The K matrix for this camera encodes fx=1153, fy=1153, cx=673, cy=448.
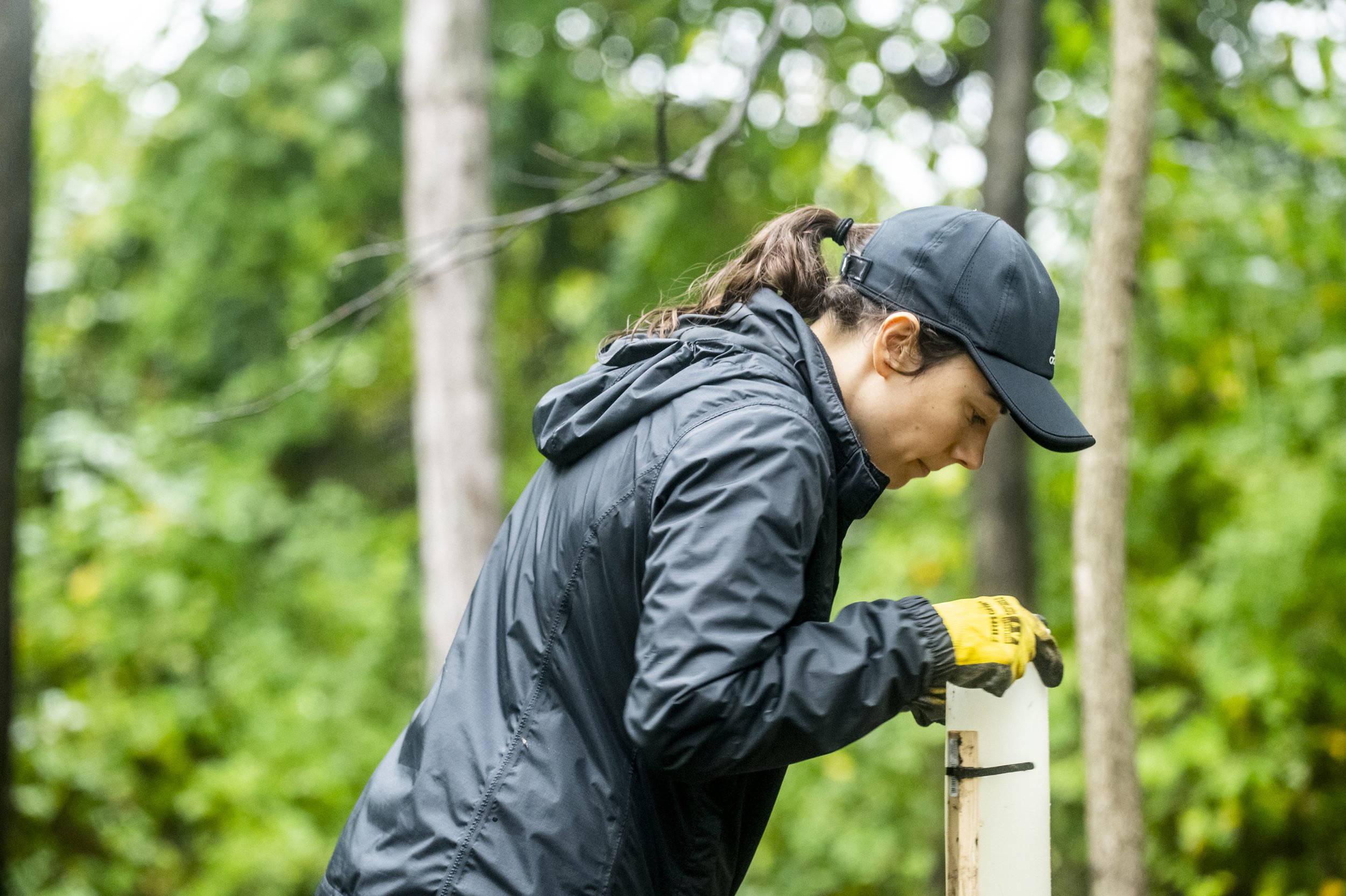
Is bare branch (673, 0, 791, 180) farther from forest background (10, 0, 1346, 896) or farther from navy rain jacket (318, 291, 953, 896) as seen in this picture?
navy rain jacket (318, 291, 953, 896)

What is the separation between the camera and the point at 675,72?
580 cm

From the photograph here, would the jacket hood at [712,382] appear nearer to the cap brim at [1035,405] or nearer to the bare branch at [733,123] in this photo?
the cap brim at [1035,405]

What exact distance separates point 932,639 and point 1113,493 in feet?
4.50

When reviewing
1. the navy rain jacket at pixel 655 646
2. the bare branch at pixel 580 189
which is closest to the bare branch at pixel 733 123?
the bare branch at pixel 580 189

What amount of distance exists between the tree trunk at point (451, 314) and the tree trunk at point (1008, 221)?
7.21 feet

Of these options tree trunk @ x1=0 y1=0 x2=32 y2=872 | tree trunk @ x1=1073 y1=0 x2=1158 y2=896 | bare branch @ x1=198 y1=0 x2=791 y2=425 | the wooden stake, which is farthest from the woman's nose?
tree trunk @ x1=0 y1=0 x2=32 y2=872

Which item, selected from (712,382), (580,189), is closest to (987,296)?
(712,382)

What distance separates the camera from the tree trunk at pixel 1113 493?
8.46 feet

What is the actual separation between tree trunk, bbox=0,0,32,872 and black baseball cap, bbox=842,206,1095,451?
137 inches

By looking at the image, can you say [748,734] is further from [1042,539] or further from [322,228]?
[322,228]

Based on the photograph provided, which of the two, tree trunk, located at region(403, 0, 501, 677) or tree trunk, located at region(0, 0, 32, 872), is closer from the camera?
tree trunk, located at region(0, 0, 32, 872)

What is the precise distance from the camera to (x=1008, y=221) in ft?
15.3

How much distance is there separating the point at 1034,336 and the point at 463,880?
1.01 metres

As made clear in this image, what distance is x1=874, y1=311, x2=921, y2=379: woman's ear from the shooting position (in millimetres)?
1498
